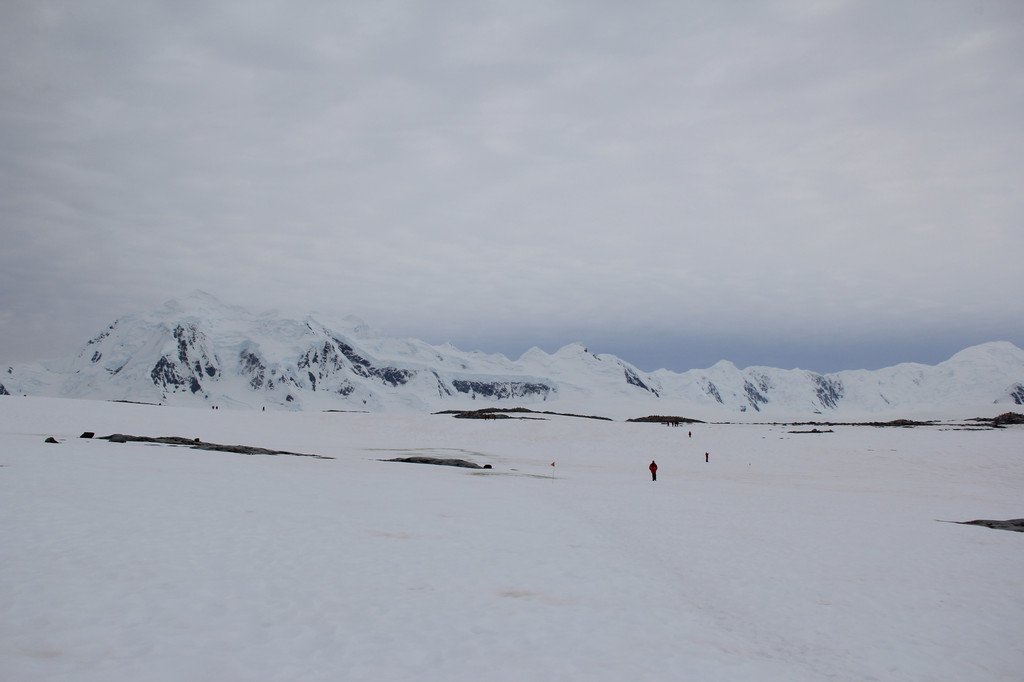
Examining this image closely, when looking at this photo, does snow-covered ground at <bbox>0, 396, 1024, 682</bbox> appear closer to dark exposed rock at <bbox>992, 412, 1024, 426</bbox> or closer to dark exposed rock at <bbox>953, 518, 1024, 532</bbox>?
dark exposed rock at <bbox>953, 518, 1024, 532</bbox>

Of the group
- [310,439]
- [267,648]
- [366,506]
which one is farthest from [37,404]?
[267,648]

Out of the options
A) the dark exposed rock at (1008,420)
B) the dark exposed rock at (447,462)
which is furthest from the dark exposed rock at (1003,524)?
the dark exposed rock at (1008,420)

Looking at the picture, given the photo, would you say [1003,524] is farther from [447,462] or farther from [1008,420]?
[1008,420]

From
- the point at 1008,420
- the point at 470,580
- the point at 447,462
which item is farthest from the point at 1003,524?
the point at 1008,420

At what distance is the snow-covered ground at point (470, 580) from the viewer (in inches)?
270

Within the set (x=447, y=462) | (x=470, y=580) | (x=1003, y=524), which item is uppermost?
(x=470, y=580)

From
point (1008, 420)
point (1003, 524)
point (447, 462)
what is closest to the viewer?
point (1003, 524)

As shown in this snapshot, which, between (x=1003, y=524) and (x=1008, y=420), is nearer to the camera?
(x=1003, y=524)

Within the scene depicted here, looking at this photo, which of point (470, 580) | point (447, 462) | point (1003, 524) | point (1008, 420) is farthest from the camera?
point (1008, 420)

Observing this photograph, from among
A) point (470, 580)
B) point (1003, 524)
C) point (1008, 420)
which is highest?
point (1008, 420)

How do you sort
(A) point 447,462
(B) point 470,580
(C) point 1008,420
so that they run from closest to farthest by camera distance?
(B) point 470,580 → (A) point 447,462 → (C) point 1008,420

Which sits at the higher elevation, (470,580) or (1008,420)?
(1008,420)

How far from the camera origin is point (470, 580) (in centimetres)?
996

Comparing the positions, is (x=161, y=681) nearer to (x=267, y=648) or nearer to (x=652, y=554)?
(x=267, y=648)
